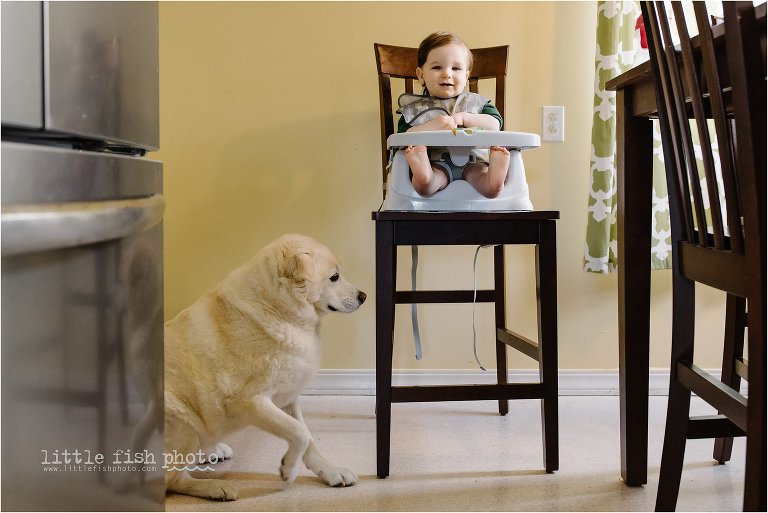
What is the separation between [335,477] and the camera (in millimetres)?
1590

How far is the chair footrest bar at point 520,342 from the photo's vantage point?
189cm

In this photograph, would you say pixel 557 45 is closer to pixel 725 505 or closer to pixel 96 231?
pixel 725 505

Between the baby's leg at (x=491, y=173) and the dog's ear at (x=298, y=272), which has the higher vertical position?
the baby's leg at (x=491, y=173)

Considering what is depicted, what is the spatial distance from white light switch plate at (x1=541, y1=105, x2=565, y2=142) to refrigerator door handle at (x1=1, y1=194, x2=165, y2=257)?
6.02 ft

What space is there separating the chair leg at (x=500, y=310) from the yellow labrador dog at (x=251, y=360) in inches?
25.8

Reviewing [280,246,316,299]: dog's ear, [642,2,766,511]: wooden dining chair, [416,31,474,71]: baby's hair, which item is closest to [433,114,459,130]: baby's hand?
[416,31,474,71]: baby's hair

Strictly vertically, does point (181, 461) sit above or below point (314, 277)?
below

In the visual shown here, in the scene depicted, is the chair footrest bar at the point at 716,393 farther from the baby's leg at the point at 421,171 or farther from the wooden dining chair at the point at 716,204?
the baby's leg at the point at 421,171

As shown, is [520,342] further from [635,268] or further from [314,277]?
[314,277]

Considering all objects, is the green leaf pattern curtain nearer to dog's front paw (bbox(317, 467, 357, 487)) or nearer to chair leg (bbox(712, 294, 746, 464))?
chair leg (bbox(712, 294, 746, 464))

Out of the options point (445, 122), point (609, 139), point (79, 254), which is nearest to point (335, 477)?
point (445, 122)

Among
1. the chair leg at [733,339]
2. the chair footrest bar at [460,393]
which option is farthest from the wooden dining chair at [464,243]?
the chair leg at [733,339]

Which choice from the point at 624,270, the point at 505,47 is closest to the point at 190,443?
the point at 624,270

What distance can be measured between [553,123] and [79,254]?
196 centimetres
